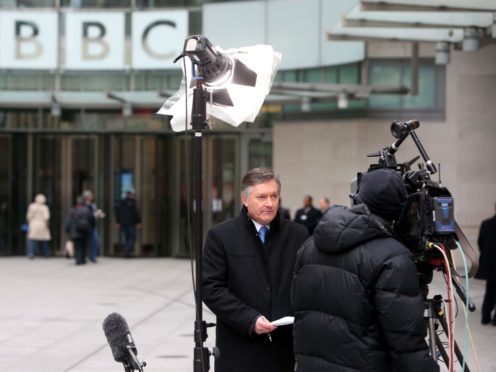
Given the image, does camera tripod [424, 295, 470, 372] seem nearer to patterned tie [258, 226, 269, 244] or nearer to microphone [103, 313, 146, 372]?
patterned tie [258, 226, 269, 244]

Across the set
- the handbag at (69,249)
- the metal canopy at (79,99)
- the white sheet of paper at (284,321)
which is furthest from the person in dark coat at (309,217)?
the white sheet of paper at (284,321)

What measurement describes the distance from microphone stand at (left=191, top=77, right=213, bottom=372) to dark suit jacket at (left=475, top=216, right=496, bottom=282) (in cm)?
823

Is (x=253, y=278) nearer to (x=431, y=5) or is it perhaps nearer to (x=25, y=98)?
(x=431, y=5)

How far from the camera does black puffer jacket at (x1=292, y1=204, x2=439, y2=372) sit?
13.9 ft

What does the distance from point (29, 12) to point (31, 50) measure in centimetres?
95

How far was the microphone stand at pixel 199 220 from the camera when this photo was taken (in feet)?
17.4

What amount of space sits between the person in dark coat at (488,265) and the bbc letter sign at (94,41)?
47.6ft

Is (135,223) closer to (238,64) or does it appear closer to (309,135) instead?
(309,135)

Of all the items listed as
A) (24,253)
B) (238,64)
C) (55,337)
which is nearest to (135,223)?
(24,253)

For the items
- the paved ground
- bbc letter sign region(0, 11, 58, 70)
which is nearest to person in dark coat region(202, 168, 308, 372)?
the paved ground

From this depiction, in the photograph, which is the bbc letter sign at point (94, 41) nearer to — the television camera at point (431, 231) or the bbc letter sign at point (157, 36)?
the bbc letter sign at point (157, 36)

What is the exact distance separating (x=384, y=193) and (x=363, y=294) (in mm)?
460

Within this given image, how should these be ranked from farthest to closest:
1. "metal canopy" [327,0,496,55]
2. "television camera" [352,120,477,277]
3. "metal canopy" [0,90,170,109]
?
"metal canopy" [0,90,170,109] < "metal canopy" [327,0,496,55] < "television camera" [352,120,477,277]

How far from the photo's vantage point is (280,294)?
18.5 feet
